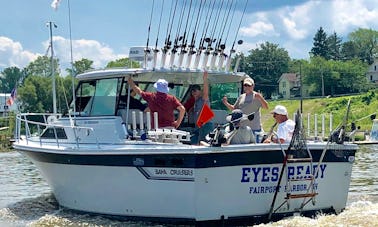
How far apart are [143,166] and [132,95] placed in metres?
2.19

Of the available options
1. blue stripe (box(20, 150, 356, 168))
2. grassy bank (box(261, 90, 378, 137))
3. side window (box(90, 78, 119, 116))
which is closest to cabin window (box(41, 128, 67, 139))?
side window (box(90, 78, 119, 116))

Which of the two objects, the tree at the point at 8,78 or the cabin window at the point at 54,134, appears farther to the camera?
the tree at the point at 8,78

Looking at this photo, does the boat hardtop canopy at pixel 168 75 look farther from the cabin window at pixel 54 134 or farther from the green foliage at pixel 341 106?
the green foliage at pixel 341 106

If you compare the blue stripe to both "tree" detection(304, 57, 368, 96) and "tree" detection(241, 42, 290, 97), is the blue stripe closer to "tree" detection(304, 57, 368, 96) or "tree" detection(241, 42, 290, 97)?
"tree" detection(241, 42, 290, 97)

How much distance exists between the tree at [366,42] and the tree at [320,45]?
28.5 ft

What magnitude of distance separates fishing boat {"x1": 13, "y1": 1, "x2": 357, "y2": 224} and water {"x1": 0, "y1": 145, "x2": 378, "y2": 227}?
29 cm

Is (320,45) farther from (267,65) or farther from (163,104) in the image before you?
(163,104)

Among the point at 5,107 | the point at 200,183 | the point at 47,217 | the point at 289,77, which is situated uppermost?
the point at 289,77

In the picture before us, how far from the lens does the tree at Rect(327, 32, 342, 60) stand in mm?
140375

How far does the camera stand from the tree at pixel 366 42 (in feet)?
468

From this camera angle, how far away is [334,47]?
145 meters

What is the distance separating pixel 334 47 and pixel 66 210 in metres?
137

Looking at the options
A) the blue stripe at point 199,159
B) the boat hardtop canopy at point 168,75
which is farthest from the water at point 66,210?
the boat hardtop canopy at point 168,75

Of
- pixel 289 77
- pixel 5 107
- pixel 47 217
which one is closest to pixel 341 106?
pixel 289 77
